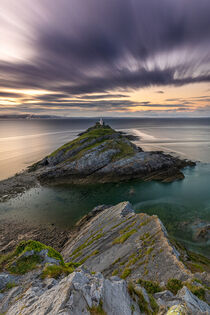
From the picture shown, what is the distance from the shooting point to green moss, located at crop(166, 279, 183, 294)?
10291 millimetres

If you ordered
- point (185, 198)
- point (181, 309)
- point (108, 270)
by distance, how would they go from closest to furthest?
point (181, 309) < point (108, 270) < point (185, 198)

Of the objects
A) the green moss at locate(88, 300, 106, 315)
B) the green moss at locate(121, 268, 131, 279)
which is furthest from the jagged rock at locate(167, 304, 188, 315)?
the green moss at locate(121, 268, 131, 279)

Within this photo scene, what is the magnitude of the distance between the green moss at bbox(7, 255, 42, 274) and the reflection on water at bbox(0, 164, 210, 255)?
61.0 ft

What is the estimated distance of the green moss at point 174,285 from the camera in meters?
10.3

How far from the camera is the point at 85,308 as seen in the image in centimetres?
606

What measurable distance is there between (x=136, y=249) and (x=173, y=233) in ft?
43.7

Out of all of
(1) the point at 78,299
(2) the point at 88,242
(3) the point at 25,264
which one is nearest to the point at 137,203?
(2) the point at 88,242

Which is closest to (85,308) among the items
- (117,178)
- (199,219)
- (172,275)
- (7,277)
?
(7,277)

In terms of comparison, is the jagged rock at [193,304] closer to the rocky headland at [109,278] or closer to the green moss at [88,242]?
the rocky headland at [109,278]

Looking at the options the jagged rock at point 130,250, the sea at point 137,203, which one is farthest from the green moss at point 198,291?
the sea at point 137,203

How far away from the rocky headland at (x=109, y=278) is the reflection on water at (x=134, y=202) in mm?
11280

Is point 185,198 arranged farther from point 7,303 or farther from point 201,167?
point 7,303

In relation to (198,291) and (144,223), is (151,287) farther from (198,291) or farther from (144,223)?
(144,223)

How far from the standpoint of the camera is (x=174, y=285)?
1066 cm
